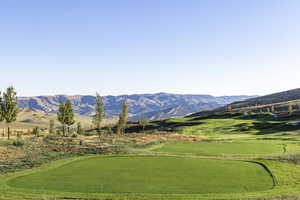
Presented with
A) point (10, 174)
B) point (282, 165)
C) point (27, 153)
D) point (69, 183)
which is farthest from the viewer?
point (27, 153)

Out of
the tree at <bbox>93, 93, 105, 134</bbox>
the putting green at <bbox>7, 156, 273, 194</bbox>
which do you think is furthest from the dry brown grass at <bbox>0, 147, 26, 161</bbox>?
the tree at <bbox>93, 93, 105, 134</bbox>

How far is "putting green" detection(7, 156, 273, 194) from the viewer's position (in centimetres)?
2278

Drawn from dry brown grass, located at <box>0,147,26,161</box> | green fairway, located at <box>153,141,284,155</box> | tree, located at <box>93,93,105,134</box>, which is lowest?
green fairway, located at <box>153,141,284,155</box>

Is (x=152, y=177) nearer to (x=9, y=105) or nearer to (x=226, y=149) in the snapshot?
(x=226, y=149)

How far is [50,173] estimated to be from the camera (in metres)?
28.6

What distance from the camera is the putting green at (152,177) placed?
22778 millimetres

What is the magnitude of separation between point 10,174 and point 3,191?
20.9 feet

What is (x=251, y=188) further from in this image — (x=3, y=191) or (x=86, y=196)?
(x=3, y=191)

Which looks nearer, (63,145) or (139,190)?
(139,190)

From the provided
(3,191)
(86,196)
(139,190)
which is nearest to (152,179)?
(139,190)

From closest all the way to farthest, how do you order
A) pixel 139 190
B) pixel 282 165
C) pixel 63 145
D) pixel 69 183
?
pixel 139 190 < pixel 69 183 < pixel 282 165 < pixel 63 145

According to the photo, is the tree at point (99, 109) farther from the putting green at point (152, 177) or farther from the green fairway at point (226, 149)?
the putting green at point (152, 177)

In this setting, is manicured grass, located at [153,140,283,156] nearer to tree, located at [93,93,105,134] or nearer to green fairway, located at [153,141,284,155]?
green fairway, located at [153,141,284,155]

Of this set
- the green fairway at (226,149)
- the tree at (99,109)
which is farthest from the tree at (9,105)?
the green fairway at (226,149)
